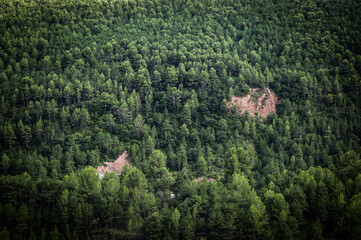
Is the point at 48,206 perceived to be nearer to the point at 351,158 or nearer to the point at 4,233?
the point at 4,233

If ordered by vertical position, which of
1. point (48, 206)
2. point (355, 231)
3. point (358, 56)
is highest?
point (358, 56)

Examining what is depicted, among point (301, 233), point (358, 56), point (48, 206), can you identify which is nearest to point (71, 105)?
point (48, 206)

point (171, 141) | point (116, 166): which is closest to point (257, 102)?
point (171, 141)

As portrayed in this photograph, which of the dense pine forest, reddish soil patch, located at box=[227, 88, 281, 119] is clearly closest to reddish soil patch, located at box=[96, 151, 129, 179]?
the dense pine forest

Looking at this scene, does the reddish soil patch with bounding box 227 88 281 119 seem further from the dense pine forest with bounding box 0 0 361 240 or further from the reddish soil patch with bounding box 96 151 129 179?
the reddish soil patch with bounding box 96 151 129 179

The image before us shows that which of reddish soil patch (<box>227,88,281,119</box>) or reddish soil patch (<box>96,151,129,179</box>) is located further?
reddish soil patch (<box>227,88,281,119</box>)

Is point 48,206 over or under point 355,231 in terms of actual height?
under
